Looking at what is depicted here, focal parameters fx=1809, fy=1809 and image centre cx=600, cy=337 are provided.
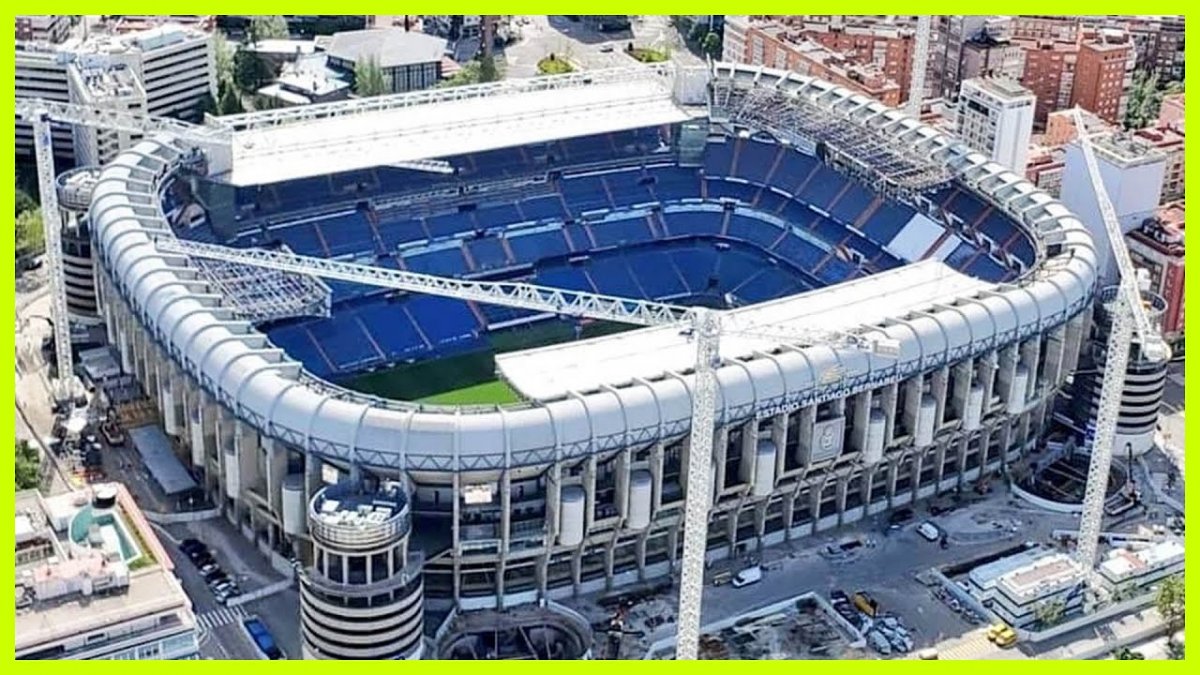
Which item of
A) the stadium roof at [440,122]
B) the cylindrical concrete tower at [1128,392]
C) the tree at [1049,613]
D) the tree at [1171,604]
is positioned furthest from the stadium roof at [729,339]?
the stadium roof at [440,122]

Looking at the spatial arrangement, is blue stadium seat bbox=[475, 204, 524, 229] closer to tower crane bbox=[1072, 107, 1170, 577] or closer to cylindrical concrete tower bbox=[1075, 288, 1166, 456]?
cylindrical concrete tower bbox=[1075, 288, 1166, 456]

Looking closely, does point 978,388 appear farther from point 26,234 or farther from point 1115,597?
point 26,234

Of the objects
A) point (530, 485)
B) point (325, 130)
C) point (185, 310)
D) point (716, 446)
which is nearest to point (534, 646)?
point (530, 485)

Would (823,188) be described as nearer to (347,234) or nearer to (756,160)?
(756,160)

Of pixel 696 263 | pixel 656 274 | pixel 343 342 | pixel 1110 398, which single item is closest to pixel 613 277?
pixel 656 274

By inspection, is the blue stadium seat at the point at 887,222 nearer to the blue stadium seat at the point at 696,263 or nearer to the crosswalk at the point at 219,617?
the blue stadium seat at the point at 696,263

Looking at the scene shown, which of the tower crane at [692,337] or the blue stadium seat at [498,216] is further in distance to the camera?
the blue stadium seat at [498,216]

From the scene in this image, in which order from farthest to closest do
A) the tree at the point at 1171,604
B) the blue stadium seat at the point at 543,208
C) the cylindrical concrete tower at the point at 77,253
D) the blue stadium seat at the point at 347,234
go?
1. the blue stadium seat at the point at 543,208
2. the blue stadium seat at the point at 347,234
3. the cylindrical concrete tower at the point at 77,253
4. the tree at the point at 1171,604

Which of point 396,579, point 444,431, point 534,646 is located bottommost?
point 534,646
